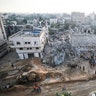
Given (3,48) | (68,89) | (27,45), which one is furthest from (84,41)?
(3,48)

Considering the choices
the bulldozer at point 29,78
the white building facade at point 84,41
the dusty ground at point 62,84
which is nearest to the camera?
the dusty ground at point 62,84

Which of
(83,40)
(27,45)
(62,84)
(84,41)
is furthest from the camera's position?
(84,41)

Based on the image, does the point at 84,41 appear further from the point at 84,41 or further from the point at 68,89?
the point at 68,89

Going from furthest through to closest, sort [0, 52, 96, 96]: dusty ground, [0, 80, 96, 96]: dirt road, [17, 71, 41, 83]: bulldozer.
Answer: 1. [17, 71, 41, 83]: bulldozer
2. [0, 52, 96, 96]: dusty ground
3. [0, 80, 96, 96]: dirt road

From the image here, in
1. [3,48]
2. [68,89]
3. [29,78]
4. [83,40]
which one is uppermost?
[83,40]

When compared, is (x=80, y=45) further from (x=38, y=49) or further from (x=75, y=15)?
(x=75, y=15)

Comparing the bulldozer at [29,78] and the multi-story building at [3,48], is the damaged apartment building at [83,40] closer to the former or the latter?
the bulldozer at [29,78]

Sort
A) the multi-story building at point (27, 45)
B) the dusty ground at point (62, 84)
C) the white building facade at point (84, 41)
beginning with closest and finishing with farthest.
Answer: the dusty ground at point (62, 84)
the multi-story building at point (27, 45)
the white building facade at point (84, 41)

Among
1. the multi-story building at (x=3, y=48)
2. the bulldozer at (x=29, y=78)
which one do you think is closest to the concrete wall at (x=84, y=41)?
the bulldozer at (x=29, y=78)

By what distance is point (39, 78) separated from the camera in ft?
65.2

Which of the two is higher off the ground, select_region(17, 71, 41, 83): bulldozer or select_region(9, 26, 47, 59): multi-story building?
select_region(9, 26, 47, 59): multi-story building

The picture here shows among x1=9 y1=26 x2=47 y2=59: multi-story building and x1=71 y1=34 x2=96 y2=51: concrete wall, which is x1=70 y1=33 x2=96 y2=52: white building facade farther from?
x1=9 y1=26 x2=47 y2=59: multi-story building

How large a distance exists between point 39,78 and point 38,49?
9521mm

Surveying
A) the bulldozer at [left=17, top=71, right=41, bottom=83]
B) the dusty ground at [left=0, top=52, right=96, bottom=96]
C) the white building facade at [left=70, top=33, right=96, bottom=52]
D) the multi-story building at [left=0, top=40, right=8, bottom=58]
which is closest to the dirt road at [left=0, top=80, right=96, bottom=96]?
the dusty ground at [left=0, top=52, right=96, bottom=96]
